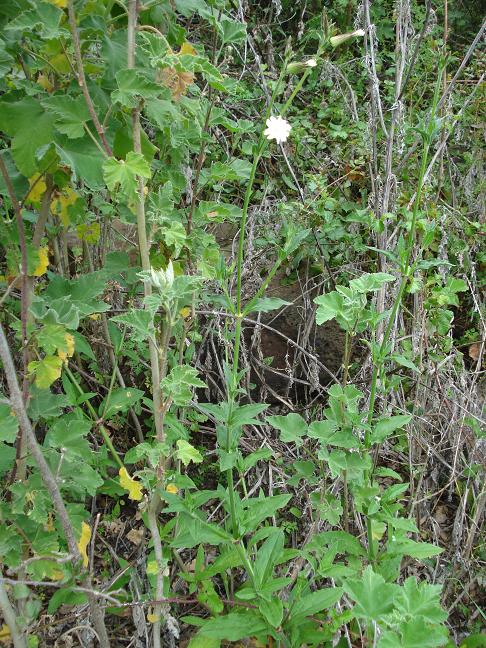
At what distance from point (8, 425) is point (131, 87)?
87cm

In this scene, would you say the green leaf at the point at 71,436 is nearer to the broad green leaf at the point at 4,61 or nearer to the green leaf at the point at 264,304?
the green leaf at the point at 264,304

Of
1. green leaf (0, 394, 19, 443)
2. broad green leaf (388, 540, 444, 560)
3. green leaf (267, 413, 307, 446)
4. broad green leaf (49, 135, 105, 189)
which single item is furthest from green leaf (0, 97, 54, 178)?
broad green leaf (388, 540, 444, 560)

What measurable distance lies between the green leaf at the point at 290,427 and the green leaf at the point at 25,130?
1.01 meters

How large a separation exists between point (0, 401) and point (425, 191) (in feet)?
7.28

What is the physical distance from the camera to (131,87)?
1.40m

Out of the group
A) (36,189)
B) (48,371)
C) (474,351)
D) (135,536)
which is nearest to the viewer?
(48,371)

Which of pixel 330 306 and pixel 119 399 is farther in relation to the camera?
pixel 119 399

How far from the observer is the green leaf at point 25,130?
5.01 ft

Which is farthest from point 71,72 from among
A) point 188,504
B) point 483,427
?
point 483,427

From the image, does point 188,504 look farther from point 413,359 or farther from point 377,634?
point 413,359

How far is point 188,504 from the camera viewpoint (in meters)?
1.72

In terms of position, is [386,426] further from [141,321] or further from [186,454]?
[141,321]

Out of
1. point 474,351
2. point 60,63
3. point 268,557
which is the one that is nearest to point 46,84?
point 60,63

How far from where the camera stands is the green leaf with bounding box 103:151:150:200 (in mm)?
1404
